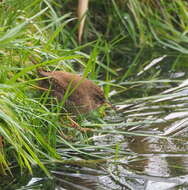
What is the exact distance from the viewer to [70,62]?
5.21 meters

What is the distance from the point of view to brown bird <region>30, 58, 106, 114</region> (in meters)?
4.33

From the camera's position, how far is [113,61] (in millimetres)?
6598

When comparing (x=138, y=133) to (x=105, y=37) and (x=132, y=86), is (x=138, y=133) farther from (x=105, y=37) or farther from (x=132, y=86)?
(x=105, y=37)

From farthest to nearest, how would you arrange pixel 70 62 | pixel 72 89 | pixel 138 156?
pixel 70 62 < pixel 72 89 < pixel 138 156

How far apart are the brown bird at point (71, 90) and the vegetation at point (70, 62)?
7 cm

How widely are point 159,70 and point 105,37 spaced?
118 centimetres

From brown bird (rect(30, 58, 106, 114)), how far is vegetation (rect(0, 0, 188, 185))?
0.07 metres

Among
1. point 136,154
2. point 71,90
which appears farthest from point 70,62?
point 136,154

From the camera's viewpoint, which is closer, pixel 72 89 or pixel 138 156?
pixel 138 156

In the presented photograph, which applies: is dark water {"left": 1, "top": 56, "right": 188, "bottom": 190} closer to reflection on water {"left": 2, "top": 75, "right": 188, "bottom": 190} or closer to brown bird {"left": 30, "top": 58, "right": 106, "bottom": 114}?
reflection on water {"left": 2, "top": 75, "right": 188, "bottom": 190}

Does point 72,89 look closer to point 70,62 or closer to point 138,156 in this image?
point 138,156

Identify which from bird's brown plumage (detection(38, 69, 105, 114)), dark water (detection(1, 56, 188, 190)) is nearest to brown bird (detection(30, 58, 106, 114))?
bird's brown plumage (detection(38, 69, 105, 114))

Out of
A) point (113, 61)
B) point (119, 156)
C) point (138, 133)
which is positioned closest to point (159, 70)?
point (113, 61)

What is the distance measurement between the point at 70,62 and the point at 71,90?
88cm
